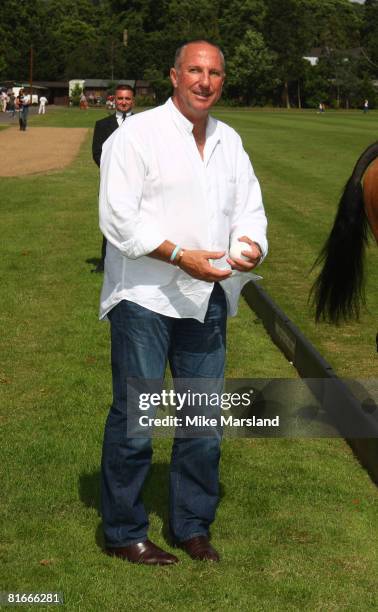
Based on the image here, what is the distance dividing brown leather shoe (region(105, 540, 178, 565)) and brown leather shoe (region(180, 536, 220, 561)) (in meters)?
0.09

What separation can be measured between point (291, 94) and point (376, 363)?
403ft

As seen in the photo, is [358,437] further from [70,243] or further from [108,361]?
[70,243]

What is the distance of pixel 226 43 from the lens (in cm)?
13712

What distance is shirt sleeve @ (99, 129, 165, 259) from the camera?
155 inches

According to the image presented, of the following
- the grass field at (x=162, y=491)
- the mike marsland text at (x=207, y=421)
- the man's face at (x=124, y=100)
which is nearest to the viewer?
the grass field at (x=162, y=491)

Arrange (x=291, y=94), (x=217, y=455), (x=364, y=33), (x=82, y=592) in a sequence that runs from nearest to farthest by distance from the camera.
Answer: (x=82, y=592), (x=217, y=455), (x=291, y=94), (x=364, y=33)

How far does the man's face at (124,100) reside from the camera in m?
10.5

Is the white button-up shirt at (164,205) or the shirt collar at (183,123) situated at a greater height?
the shirt collar at (183,123)

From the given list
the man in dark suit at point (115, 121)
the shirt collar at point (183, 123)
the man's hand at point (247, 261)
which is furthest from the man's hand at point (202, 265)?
the man in dark suit at point (115, 121)

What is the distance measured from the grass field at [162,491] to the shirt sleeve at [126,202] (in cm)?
143

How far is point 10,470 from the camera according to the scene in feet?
17.6

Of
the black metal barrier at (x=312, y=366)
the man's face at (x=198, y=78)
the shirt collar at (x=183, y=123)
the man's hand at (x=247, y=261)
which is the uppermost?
the man's face at (x=198, y=78)

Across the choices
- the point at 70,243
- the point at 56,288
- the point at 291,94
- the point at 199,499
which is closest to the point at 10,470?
the point at 199,499

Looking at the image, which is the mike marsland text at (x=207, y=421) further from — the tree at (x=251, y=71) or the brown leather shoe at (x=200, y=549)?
the tree at (x=251, y=71)
